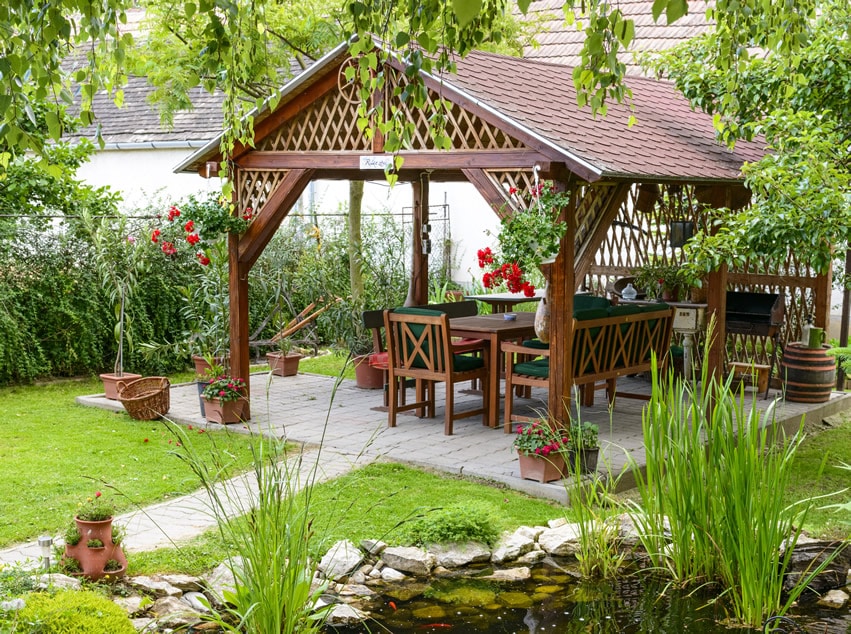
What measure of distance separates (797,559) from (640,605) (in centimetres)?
92

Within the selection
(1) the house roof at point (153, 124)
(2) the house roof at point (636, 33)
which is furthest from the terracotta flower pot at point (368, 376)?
(2) the house roof at point (636, 33)

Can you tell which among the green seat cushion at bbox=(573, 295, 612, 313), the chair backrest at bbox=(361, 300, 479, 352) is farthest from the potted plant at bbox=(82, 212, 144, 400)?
the green seat cushion at bbox=(573, 295, 612, 313)

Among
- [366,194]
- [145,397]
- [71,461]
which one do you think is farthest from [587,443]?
[366,194]

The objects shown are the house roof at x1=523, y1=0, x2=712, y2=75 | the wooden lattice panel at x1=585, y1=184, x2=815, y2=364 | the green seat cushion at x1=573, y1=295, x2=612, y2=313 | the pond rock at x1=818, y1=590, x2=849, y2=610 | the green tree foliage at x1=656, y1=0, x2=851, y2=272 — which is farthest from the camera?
the house roof at x1=523, y1=0, x2=712, y2=75

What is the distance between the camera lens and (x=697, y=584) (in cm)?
484

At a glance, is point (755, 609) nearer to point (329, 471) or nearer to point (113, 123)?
point (329, 471)

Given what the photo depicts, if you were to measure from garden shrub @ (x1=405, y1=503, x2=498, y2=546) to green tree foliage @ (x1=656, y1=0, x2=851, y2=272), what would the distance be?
2383 millimetres

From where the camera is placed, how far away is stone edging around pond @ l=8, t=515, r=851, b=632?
4.57 m

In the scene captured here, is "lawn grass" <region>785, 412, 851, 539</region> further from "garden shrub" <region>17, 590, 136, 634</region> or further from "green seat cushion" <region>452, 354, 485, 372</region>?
"garden shrub" <region>17, 590, 136, 634</region>

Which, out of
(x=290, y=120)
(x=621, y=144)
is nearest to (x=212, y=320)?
(x=290, y=120)

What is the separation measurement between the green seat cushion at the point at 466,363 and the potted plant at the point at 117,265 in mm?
3218

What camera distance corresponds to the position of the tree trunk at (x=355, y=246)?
11625 mm

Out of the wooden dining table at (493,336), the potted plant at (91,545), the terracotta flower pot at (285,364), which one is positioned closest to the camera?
the potted plant at (91,545)

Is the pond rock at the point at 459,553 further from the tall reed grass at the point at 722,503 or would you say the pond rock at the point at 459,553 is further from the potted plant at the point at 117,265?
the potted plant at the point at 117,265
